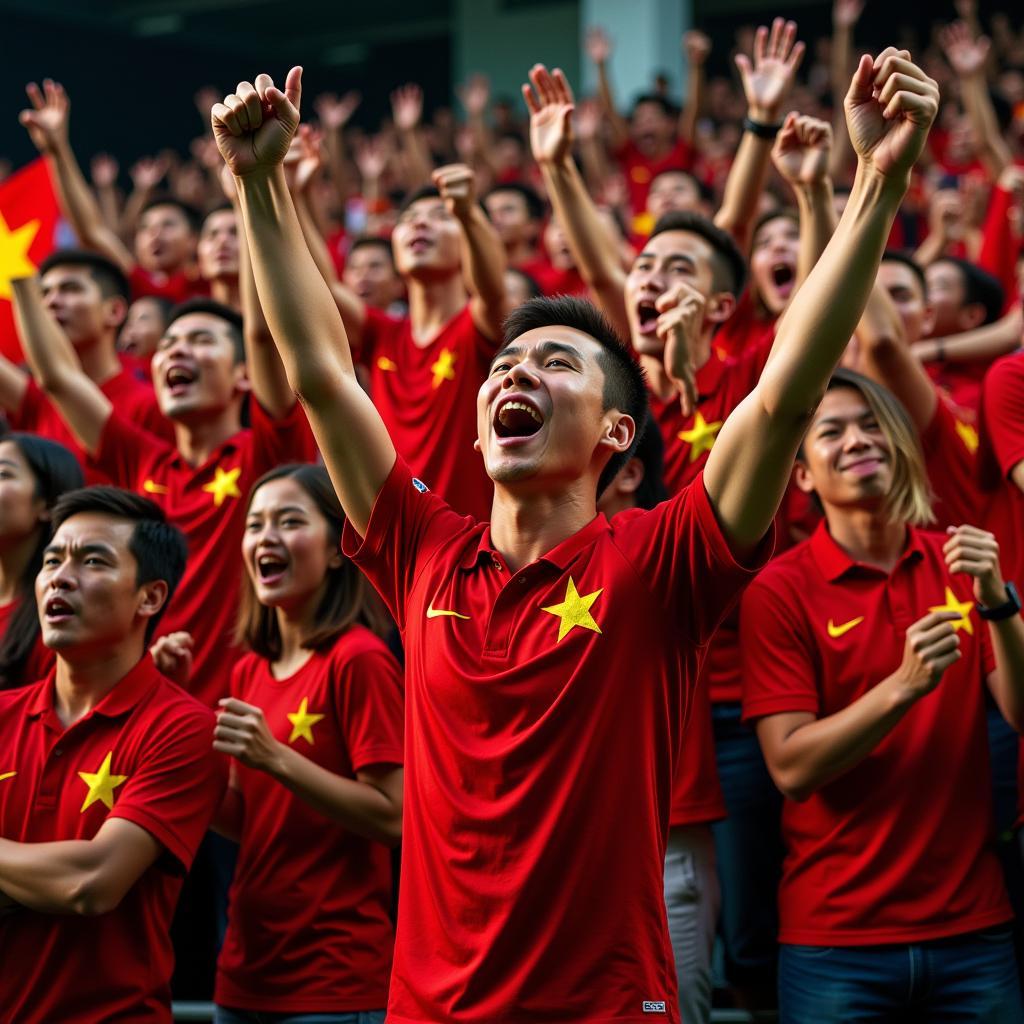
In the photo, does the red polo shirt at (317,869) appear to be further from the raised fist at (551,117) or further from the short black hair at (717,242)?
the short black hair at (717,242)

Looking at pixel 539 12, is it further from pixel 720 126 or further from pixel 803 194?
pixel 803 194

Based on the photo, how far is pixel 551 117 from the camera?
12.3ft

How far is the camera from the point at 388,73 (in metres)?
18.0

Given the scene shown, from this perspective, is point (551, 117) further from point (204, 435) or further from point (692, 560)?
point (692, 560)

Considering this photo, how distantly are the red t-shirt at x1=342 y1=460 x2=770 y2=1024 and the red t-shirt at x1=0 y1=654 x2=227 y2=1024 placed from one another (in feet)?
2.71

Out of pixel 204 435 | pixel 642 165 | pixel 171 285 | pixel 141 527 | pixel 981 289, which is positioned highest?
pixel 642 165

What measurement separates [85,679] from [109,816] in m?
0.37

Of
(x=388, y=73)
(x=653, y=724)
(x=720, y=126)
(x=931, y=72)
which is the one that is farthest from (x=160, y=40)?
(x=653, y=724)

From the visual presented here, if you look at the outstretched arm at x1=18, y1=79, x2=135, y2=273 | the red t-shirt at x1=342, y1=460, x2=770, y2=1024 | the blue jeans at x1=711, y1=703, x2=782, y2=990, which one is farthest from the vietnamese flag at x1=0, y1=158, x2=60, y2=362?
the red t-shirt at x1=342, y1=460, x2=770, y2=1024

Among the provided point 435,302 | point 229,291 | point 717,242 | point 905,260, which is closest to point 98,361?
point 229,291

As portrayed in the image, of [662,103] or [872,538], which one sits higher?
[662,103]

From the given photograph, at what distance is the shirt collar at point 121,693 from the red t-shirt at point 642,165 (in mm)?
5523

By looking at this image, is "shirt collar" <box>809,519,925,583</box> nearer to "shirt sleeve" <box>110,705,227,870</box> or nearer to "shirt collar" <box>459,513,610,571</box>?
"shirt collar" <box>459,513,610,571</box>

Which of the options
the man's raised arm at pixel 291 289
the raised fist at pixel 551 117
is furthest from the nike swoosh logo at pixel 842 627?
the raised fist at pixel 551 117
